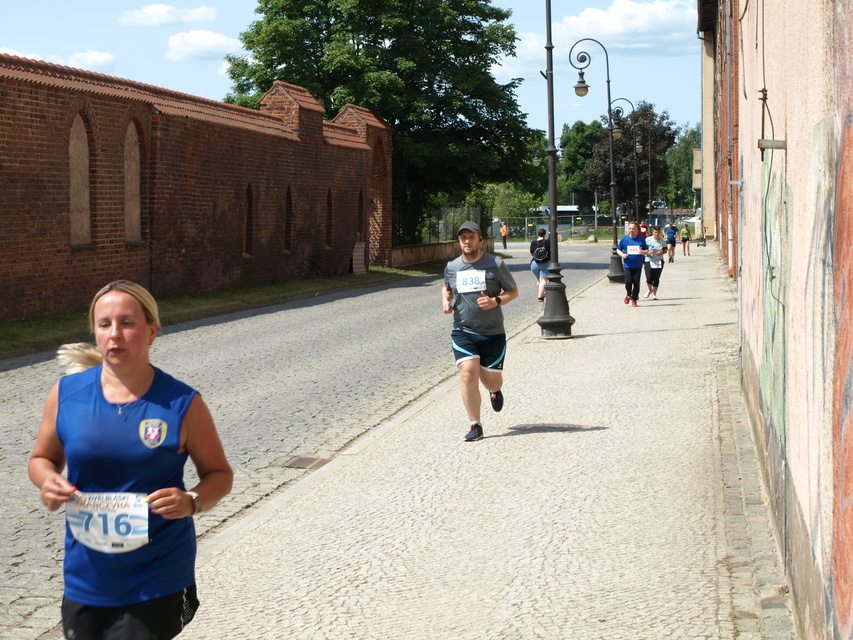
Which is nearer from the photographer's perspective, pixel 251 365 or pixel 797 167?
pixel 797 167

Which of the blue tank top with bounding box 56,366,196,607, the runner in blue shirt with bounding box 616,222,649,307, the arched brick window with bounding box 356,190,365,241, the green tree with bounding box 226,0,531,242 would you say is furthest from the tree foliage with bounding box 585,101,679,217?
the blue tank top with bounding box 56,366,196,607

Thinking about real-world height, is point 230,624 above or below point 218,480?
below

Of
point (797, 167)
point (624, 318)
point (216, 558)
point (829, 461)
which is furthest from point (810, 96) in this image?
point (624, 318)

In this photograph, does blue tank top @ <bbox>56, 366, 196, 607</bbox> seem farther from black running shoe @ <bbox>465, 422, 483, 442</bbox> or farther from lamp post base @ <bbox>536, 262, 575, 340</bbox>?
lamp post base @ <bbox>536, 262, 575, 340</bbox>

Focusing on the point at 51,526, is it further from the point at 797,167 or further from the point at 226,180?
the point at 226,180

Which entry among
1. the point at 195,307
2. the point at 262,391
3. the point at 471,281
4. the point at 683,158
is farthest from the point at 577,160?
the point at 471,281

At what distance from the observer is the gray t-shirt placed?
9164mm

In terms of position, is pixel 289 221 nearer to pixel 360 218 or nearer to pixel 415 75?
pixel 360 218

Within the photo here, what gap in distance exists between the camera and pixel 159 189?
25062mm

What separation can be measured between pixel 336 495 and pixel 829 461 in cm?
430

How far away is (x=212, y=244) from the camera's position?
28.0m

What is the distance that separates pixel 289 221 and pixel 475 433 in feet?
82.7

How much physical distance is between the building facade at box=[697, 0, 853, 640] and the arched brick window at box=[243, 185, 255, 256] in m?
24.4

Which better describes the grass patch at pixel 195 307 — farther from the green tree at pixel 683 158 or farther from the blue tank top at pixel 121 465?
the green tree at pixel 683 158
